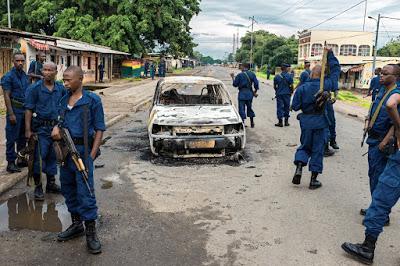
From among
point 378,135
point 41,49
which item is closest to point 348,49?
point 41,49

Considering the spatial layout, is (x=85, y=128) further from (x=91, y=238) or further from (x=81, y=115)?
(x=91, y=238)

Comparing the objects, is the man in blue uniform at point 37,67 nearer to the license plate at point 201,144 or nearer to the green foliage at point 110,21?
the license plate at point 201,144

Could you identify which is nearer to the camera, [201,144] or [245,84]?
[201,144]

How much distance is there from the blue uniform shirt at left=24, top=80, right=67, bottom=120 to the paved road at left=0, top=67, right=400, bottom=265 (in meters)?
1.12

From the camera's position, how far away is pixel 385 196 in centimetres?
378

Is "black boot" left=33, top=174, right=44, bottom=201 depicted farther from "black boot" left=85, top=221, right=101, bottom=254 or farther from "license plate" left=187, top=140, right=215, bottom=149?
"license plate" left=187, top=140, right=215, bottom=149

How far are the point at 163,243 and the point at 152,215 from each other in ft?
2.63

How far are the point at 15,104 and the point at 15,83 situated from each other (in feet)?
1.00

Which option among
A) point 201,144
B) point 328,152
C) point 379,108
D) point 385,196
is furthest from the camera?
point 328,152

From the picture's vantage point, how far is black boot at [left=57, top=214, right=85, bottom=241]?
13.6 ft

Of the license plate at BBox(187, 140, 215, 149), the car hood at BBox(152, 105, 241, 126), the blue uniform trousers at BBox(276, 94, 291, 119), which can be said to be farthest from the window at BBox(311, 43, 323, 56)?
the license plate at BBox(187, 140, 215, 149)

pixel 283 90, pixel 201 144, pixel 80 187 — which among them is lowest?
pixel 201 144

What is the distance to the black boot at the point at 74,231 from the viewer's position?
4.13 metres

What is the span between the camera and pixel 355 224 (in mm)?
4715
